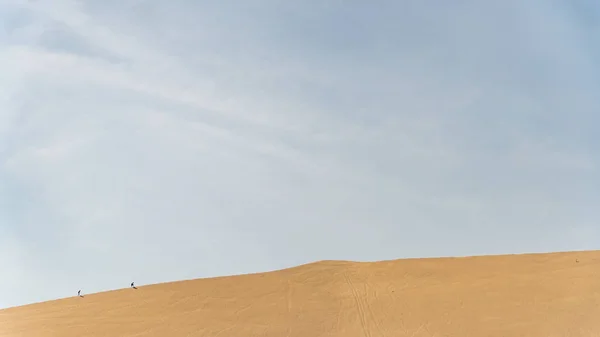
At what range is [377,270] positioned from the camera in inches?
941

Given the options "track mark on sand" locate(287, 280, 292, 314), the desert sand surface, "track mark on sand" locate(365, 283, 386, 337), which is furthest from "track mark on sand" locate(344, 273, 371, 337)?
"track mark on sand" locate(287, 280, 292, 314)

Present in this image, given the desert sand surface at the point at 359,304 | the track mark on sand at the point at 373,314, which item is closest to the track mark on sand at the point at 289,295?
the desert sand surface at the point at 359,304

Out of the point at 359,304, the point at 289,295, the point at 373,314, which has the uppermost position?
the point at 289,295

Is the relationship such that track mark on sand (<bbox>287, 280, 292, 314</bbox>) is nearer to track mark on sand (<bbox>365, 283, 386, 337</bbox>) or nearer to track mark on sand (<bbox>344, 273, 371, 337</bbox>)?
track mark on sand (<bbox>344, 273, 371, 337</bbox>)

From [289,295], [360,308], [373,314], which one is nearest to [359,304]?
[360,308]

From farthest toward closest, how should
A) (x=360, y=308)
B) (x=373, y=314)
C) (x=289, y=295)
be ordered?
(x=289, y=295) → (x=360, y=308) → (x=373, y=314)

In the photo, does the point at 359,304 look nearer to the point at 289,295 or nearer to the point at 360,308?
the point at 360,308

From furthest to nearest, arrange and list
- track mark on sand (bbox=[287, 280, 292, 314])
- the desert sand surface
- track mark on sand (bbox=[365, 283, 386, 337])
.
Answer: track mark on sand (bbox=[287, 280, 292, 314]) → the desert sand surface → track mark on sand (bbox=[365, 283, 386, 337])

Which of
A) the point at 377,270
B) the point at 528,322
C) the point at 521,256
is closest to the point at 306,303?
the point at 377,270

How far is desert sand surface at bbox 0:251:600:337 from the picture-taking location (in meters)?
18.9

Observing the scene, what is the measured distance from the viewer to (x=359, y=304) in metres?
20.9

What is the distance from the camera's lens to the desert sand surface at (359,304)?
18.9 m

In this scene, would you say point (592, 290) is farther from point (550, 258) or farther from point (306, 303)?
point (306, 303)

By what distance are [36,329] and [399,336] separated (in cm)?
1315
